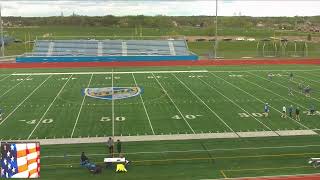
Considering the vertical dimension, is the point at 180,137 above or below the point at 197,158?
above

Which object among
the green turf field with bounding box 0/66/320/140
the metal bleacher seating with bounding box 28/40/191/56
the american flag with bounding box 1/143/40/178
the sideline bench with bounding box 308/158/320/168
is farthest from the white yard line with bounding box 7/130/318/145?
the metal bleacher seating with bounding box 28/40/191/56

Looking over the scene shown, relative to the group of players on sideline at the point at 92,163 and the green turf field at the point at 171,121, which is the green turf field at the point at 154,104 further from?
the group of players on sideline at the point at 92,163

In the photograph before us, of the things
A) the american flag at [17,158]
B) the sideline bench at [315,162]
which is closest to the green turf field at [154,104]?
the sideline bench at [315,162]

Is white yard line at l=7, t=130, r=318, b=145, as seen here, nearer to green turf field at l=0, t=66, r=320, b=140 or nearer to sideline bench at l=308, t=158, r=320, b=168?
green turf field at l=0, t=66, r=320, b=140

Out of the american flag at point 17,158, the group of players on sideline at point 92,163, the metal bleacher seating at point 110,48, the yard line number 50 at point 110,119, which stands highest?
the metal bleacher seating at point 110,48

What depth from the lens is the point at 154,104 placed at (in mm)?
28828

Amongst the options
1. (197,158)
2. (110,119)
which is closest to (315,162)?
(197,158)

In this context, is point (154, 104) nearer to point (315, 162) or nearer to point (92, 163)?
point (92, 163)

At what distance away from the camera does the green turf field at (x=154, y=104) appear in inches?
914

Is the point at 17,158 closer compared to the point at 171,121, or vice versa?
the point at 17,158

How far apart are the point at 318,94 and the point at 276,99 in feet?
13.7

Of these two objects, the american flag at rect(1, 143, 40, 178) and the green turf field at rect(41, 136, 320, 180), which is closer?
the american flag at rect(1, 143, 40, 178)

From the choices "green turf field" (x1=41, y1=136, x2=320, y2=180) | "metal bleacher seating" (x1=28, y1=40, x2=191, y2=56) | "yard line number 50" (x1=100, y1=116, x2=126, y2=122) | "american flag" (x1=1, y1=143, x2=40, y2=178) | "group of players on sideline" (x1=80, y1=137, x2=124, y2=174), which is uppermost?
"metal bleacher seating" (x1=28, y1=40, x2=191, y2=56)

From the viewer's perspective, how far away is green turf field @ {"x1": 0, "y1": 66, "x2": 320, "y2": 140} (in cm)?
2322
